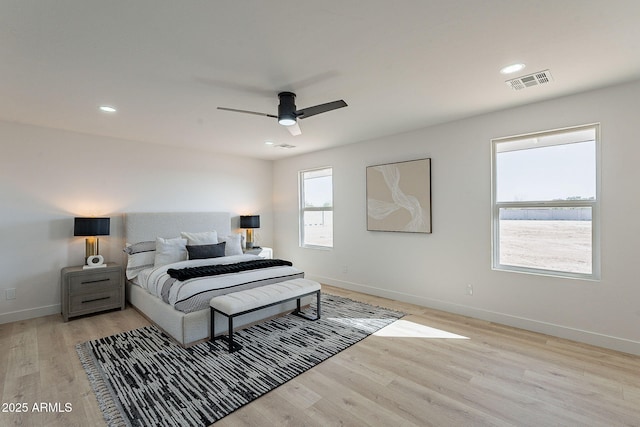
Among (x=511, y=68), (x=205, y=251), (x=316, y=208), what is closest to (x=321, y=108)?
(x=511, y=68)

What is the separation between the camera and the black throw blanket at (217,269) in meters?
3.43

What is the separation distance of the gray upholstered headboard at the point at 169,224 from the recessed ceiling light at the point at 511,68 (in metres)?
4.78

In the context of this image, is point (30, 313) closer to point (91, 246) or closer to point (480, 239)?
point (91, 246)

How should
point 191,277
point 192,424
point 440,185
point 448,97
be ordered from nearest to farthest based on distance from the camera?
point 192,424 → point 448,97 → point 191,277 → point 440,185

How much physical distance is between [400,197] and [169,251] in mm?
3537

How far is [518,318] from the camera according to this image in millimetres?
3436

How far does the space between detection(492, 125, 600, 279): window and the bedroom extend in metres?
0.12

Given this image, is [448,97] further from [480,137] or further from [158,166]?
[158,166]

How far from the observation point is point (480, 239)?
147 inches

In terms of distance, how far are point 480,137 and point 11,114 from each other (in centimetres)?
561

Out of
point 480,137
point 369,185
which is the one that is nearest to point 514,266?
point 480,137

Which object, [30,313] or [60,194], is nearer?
[30,313]

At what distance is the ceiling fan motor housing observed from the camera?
2717 mm

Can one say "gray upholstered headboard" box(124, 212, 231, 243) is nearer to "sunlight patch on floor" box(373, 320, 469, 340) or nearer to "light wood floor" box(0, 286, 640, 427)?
"light wood floor" box(0, 286, 640, 427)
